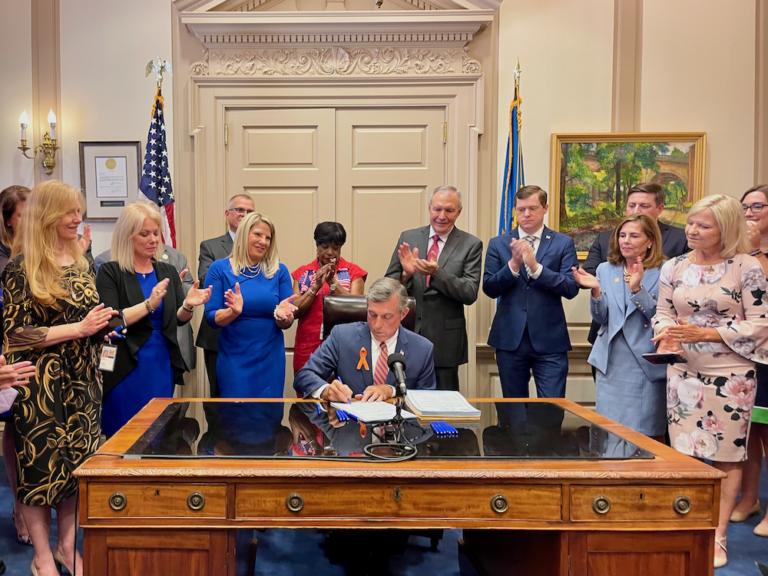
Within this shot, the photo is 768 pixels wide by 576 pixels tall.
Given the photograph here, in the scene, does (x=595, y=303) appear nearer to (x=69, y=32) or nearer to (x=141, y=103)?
(x=141, y=103)

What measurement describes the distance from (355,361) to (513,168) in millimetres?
2467

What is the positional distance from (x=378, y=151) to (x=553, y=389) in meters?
2.34

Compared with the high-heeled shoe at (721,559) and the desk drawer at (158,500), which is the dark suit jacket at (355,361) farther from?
the high-heeled shoe at (721,559)

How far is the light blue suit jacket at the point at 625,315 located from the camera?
3.18 m

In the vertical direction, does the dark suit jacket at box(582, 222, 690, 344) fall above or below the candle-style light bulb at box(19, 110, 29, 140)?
below

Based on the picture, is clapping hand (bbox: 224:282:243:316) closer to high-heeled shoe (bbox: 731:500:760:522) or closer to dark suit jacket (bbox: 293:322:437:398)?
dark suit jacket (bbox: 293:322:437:398)

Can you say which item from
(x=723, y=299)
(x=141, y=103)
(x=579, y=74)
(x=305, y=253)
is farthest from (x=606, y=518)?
(x=141, y=103)

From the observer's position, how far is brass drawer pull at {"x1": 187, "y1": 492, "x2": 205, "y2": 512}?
1.77 meters

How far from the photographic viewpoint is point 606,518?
1.79 meters

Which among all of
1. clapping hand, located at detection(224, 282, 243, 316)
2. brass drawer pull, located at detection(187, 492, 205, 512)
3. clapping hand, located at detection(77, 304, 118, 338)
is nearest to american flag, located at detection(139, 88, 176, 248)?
clapping hand, located at detection(224, 282, 243, 316)

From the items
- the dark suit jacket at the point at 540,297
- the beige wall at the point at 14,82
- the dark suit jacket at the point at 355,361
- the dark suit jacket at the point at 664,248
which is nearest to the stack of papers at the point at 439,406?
the dark suit jacket at the point at 355,361

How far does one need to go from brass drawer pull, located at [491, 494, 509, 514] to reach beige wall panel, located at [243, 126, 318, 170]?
366 centimetres

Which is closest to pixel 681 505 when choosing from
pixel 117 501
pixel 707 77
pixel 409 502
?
pixel 409 502

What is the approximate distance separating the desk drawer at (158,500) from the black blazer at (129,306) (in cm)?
135
